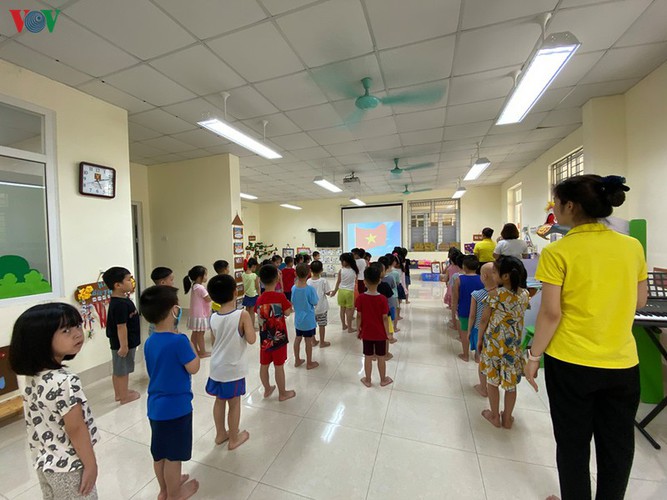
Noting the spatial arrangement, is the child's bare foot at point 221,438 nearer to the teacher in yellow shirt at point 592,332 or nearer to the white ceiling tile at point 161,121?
the teacher in yellow shirt at point 592,332

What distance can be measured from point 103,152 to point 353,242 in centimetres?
768

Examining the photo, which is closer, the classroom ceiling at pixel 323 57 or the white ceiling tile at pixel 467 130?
the classroom ceiling at pixel 323 57

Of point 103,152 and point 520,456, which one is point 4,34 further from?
point 520,456

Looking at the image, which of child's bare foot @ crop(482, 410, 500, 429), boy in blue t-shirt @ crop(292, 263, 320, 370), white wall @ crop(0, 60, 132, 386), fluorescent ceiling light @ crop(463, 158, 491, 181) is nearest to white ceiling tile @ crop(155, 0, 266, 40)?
white wall @ crop(0, 60, 132, 386)

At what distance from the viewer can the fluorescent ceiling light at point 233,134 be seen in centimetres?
272

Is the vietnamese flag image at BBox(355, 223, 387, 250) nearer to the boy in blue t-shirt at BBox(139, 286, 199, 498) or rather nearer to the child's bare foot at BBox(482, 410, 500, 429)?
the child's bare foot at BBox(482, 410, 500, 429)

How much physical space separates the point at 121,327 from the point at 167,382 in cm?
132

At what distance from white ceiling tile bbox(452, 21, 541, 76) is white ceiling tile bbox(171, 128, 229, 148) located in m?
3.28

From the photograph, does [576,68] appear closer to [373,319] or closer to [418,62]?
[418,62]

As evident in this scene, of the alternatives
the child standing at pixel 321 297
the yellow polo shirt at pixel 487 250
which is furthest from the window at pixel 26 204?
the yellow polo shirt at pixel 487 250

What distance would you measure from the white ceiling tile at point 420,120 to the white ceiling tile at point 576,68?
115 cm

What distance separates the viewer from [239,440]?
1835mm

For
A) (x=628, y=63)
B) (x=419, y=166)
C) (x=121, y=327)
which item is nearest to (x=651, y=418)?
(x=628, y=63)

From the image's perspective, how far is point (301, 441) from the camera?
185 centimetres
